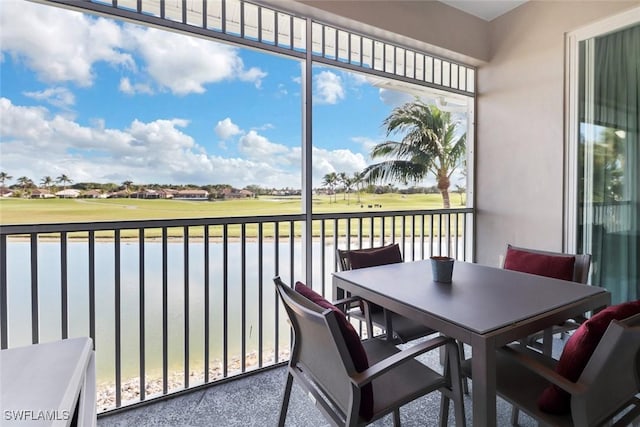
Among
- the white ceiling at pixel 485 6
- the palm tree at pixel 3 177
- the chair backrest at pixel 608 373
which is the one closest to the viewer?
the chair backrest at pixel 608 373

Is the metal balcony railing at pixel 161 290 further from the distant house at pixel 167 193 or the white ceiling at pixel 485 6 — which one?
the white ceiling at pixel 485 6

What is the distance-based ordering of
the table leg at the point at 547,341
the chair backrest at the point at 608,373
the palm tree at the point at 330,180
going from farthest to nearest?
the palm tree at the point at 330,180, the table leg at the point at 547,341, the chair backrest at the point at 608,373

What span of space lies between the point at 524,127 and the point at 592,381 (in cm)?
272

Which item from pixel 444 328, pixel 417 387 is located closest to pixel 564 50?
pixel 444 328

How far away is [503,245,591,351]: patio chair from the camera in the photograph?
1952 millimetres

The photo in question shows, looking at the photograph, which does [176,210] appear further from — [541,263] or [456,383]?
[541,263]

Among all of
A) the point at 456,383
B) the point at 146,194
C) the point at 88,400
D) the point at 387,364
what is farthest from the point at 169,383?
the point at 456,383

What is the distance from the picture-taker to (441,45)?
119 inches

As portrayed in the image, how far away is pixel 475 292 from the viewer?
5.05ft

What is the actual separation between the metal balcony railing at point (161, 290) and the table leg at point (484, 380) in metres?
1.59

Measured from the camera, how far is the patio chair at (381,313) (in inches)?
74.3

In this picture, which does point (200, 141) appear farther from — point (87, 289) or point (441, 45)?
point (441, 45)

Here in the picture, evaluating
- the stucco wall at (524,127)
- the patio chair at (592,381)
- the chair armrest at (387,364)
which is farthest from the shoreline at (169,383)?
the stucco wall at (524,127)

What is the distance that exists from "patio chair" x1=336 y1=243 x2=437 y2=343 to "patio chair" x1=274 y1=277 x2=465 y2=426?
1.26 feet
